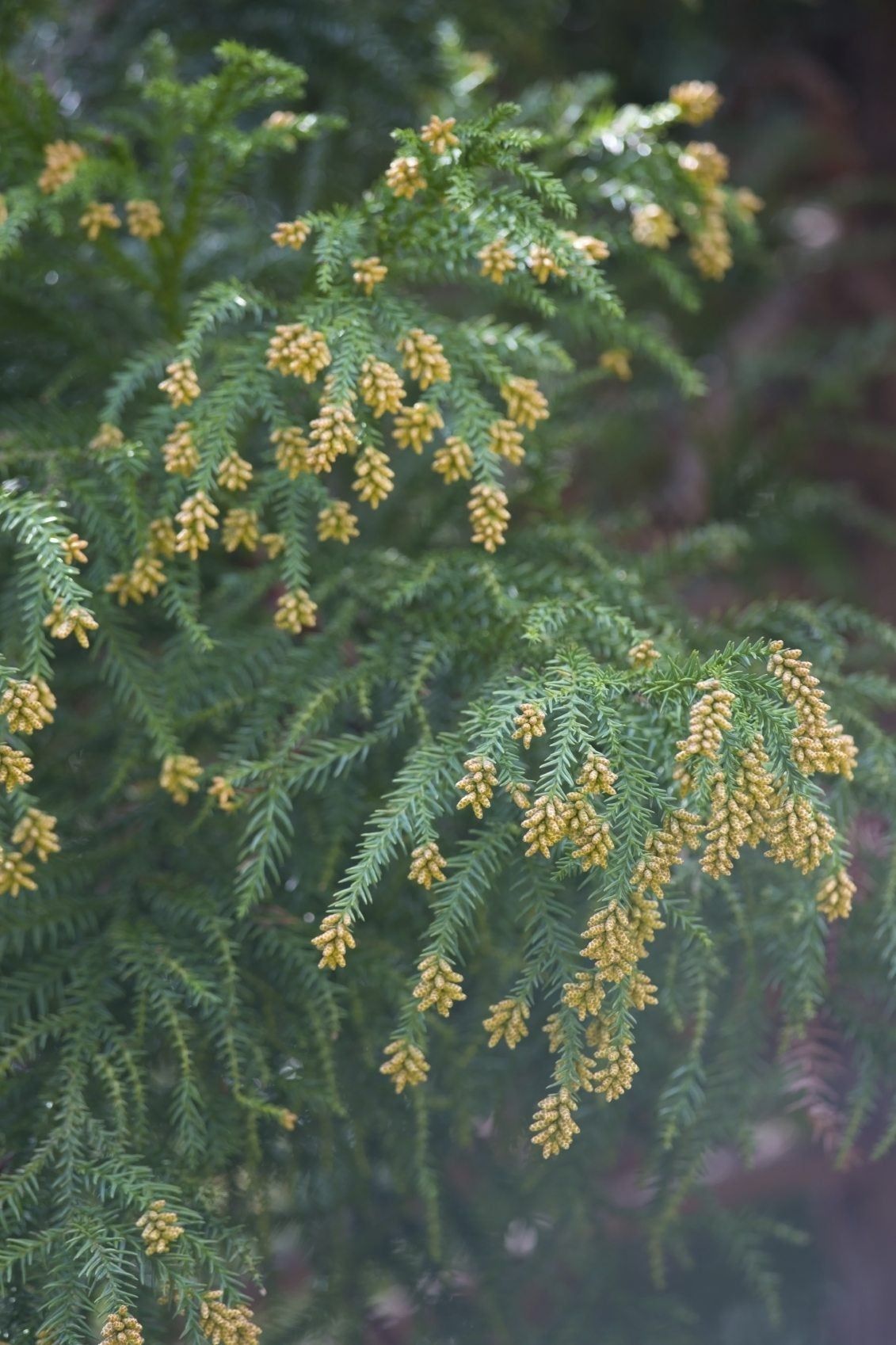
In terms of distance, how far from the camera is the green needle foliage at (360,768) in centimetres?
82

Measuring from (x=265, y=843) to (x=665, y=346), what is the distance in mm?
648

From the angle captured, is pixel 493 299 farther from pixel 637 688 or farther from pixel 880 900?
pixel 880 900

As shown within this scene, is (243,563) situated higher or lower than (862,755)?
lower

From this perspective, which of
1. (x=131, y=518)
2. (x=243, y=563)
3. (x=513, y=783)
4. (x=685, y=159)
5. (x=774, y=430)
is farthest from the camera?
(x=774, y=430)

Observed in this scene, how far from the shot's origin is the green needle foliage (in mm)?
816

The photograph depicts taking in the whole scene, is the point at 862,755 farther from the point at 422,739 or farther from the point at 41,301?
the point at 41,301

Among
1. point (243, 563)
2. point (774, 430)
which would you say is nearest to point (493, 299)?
point (243, 563)

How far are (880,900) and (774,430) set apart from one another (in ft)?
2.93

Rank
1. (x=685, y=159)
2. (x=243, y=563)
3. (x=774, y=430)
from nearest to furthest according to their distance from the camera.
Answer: (x=685, y=159) → (x=243, y=563) → (x=774, y=430)

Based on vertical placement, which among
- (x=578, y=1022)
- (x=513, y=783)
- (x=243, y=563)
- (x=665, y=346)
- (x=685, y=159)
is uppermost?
(x=685, y=159)

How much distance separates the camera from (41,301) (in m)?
1.21

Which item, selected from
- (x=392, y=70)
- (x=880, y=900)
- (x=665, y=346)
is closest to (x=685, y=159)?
(x=665, y=346)

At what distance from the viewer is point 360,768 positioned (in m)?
1.04

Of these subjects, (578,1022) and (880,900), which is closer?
(578,1022)
